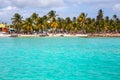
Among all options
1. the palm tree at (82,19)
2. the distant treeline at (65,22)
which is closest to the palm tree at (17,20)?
the distant treeline at (65,22)

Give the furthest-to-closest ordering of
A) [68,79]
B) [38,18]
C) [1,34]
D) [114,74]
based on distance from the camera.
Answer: [1,34]
[38,18]
[114,74]
[68,79]

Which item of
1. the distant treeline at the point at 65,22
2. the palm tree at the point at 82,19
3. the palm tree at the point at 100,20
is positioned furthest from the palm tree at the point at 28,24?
the palm tree at the point at 100,20

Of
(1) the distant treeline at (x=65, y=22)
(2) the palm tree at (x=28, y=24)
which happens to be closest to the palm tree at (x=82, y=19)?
(1) the distant treeline at (x=65, y=22)

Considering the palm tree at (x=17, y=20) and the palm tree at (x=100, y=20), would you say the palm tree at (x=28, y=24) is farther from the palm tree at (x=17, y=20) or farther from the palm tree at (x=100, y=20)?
the palm tree at (x=100, y=20)

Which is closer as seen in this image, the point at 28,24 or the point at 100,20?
the point at 28,24

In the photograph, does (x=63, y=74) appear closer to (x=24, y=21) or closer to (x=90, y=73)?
(x=90, y=73)

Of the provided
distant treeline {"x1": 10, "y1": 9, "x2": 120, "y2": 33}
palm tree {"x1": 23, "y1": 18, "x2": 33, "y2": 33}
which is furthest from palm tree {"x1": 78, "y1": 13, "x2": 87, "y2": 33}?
palm tree {"x1": 23, "y1": 18, "x2": 33, "y2": 33}

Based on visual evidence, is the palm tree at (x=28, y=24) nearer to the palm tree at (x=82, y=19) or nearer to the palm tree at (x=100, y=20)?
the palm tree at (x=82, y=19)

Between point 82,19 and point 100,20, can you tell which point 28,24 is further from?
point 100,20

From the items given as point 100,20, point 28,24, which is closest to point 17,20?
point 28,24

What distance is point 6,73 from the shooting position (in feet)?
77.4

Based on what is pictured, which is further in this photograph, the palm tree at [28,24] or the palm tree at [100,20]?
the palm tree at [100,20]

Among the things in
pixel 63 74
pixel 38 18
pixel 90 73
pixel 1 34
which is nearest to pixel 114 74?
pixel 90 73

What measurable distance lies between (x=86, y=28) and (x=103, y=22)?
36.6 feet
